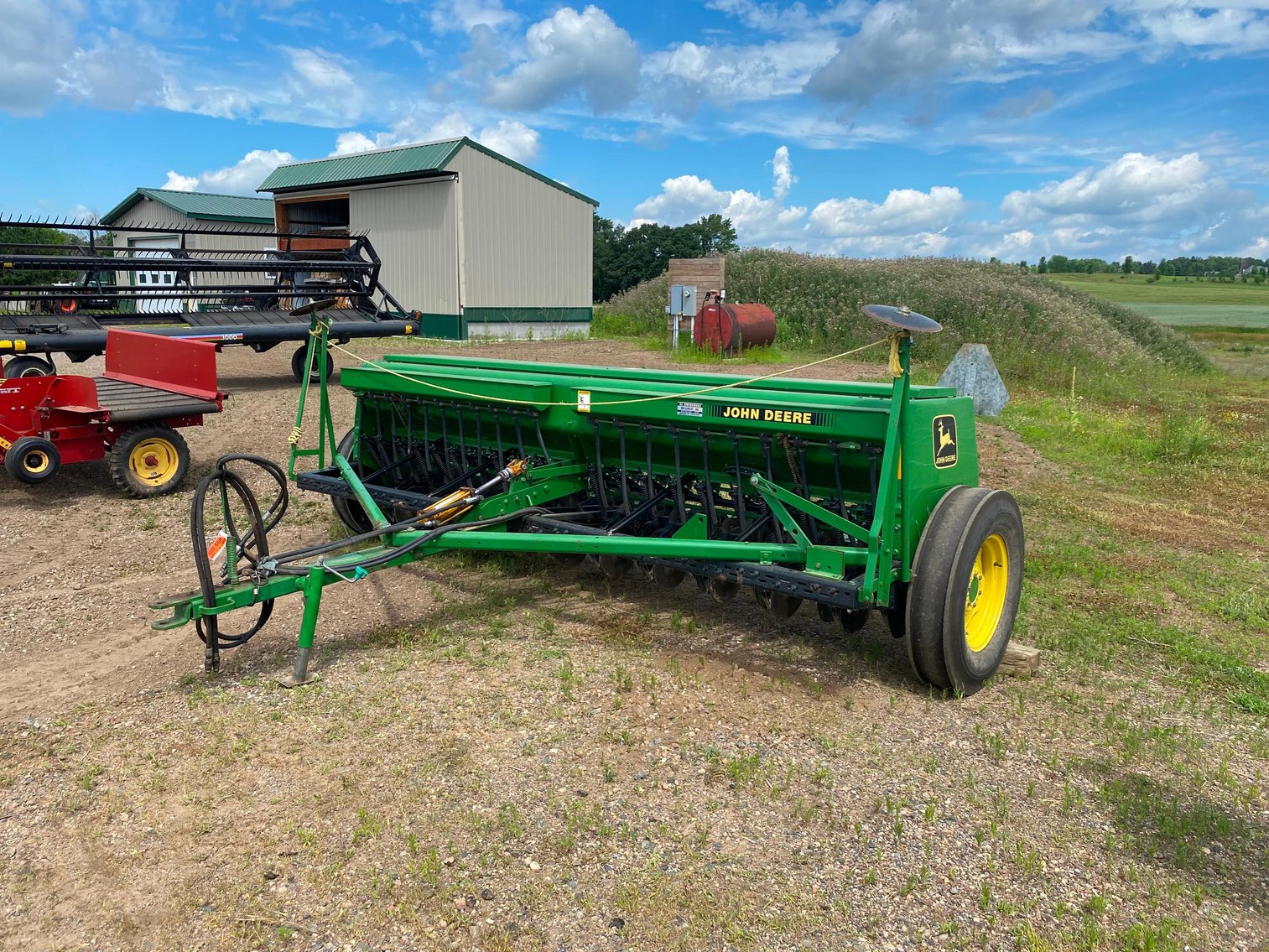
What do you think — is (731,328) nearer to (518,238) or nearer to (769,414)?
(518,238)

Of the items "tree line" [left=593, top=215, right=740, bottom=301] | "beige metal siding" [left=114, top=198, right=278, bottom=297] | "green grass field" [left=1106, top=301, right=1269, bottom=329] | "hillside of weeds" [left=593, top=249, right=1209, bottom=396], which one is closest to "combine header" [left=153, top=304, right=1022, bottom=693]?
"hillside of weeds" [left=593, top=249, right=1209, bottom=396]

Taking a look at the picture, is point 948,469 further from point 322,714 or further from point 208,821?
point 208,821

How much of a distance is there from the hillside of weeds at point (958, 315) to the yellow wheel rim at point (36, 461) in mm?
15463

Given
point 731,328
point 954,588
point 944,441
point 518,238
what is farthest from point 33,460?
point 518,238

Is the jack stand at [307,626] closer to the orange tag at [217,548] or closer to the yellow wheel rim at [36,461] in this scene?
the orange tag at [217,548]

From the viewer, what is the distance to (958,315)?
882 inches

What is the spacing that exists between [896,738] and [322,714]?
2.41 metres

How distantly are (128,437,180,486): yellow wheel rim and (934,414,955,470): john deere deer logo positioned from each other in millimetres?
6409

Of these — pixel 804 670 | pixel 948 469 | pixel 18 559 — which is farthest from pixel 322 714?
pixel 18 559

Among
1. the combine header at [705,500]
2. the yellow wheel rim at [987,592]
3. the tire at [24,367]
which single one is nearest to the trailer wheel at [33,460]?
the tire at [24,367]

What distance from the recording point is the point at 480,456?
617cm

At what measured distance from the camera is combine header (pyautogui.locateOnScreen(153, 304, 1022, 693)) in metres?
4.26

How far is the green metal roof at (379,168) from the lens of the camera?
2048cm

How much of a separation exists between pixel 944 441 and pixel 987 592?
2.78ft
